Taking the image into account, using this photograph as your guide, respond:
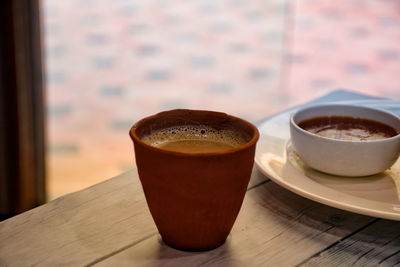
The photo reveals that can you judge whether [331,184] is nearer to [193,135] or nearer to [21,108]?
[193,135]

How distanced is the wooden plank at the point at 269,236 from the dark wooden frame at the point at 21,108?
3.91ft

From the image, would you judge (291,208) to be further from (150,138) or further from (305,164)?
(150,138)

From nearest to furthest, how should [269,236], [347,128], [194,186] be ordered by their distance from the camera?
[194,186] → [269,236] → [347,128]

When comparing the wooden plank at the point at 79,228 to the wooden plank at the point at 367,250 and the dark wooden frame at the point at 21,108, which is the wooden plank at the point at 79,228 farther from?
the dark wooden frame at the point at 21,108

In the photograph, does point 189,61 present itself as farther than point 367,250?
Yes

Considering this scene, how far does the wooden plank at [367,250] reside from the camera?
0.67 m

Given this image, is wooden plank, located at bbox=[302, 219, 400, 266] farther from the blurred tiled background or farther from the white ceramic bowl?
the blurred tiled background

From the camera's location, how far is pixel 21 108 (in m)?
1.80

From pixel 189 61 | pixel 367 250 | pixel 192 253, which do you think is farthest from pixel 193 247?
pixel 189 61

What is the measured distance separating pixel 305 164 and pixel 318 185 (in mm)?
74

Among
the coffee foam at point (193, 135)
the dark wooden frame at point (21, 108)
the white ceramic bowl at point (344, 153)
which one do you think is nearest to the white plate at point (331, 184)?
the white ceramic bowl at point (344, 153)

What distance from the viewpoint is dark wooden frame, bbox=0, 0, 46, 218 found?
5.59 feet

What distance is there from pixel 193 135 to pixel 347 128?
298 millimetres

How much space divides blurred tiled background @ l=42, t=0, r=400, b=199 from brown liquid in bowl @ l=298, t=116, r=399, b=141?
5.13ft
